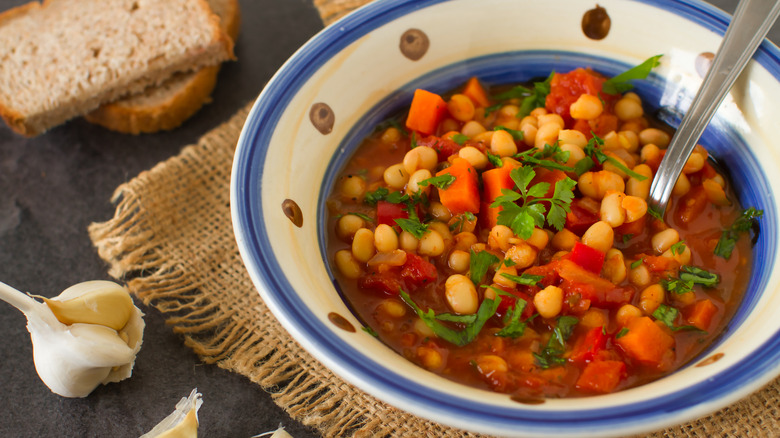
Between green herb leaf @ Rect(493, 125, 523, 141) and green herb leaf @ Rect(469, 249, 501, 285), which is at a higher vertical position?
green herb leaf @ Rect(493, 125, 523, 141)

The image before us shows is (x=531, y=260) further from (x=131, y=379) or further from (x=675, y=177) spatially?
(x=131, y=379)

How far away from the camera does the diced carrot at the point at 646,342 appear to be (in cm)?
206

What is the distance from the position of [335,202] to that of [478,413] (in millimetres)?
1156

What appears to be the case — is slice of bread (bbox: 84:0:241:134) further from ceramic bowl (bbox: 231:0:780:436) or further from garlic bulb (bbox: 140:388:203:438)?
garlic bulb (bbox: 140:388:203:438)

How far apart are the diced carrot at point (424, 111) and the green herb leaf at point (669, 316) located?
1.18 metres

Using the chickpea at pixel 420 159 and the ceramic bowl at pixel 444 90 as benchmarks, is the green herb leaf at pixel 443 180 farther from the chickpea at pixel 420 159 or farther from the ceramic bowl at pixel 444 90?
the ceramic bowl at pixel 444 90

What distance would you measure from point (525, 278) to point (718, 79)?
105cm

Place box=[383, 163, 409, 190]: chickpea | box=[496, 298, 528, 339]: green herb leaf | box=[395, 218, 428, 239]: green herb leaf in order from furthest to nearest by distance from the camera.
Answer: box=[383, 163, 409, 190]: chickpea → box=[395, 218, 428, 239]: green herb leaf → box=[496, 298, 528, 339]: green herb leaf

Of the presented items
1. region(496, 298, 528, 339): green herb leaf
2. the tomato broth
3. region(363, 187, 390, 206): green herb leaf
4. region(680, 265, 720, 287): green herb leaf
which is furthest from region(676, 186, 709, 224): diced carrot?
region(363, 187, 390, 206): green herb leaf

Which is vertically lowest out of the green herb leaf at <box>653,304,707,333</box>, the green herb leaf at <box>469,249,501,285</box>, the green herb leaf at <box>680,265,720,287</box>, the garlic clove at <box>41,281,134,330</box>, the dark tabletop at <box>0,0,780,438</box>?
the dark tabletop at <box>0,0,780,438</box>

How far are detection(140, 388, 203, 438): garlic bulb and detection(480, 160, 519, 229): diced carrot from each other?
4.11 ft

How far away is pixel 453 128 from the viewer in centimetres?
286

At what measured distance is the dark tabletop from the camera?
2479 millimetres

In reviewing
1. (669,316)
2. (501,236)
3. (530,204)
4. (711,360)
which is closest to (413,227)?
(501,236)
